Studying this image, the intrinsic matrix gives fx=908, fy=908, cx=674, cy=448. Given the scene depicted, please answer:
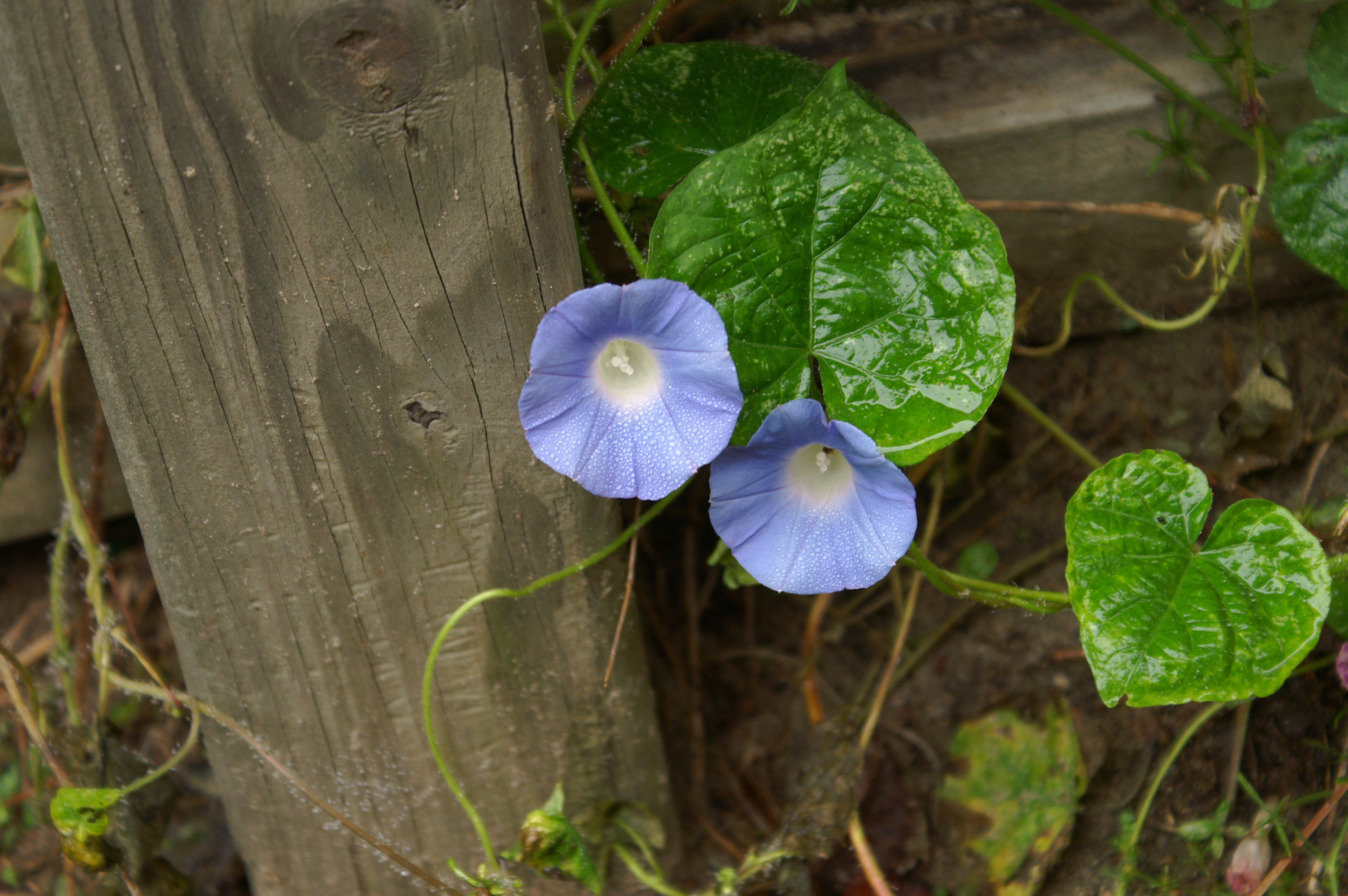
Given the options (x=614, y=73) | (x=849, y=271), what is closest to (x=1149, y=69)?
(x=849, y=271)

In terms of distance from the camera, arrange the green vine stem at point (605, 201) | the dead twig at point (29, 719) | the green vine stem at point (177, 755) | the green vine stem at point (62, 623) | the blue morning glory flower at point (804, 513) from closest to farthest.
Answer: the blue morning glory flower at point (804, 513) < the green vine stem at point (605, 201) < the green vine stem at point (177, 755) < the dead twig at point (29, 719) < the green vine stem at point (62, 623)

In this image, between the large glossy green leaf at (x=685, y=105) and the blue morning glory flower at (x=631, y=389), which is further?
the large glossy green leaf at (x=685, y=105)

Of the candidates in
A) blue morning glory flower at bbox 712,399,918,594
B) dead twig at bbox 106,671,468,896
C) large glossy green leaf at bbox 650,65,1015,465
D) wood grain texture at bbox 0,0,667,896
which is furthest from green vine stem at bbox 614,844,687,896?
large glossy green leaf at bbox 650,65,1015,465

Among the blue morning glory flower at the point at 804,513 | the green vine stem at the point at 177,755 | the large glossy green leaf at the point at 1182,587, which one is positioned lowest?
the green vine stem at the point at 177,755

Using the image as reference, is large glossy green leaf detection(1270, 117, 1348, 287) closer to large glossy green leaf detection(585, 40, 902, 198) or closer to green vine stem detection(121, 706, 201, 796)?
large glossy green leaf detection(585, 40, 902, 198)

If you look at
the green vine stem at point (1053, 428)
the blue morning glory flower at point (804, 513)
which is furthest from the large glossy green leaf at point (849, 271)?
the green vine stem at point (1053, 428)

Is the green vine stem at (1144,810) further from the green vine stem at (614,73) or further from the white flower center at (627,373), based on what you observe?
the green vine stem at (614,73)

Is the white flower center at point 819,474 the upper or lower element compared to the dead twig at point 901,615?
upper
